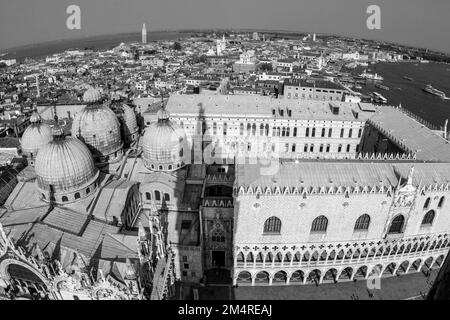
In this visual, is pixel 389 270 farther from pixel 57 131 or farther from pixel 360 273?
pixel 57 131

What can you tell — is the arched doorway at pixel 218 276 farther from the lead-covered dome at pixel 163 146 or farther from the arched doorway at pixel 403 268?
the arched doorway at pixel 403 268

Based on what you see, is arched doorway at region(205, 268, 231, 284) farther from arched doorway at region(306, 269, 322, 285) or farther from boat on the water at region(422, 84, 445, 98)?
boat on the water at region(422, 84, 445, 98)

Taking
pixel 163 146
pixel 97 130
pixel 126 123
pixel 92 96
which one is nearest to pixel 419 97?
pixel 126 123

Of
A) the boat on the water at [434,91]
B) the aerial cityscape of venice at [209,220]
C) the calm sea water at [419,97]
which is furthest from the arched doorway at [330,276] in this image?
the boat on the water at [434,91]

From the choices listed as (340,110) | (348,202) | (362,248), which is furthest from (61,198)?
(340,110)

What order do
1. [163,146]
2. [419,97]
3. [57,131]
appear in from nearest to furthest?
1. [57,131]
2. [163,146]
3. [419,97]
